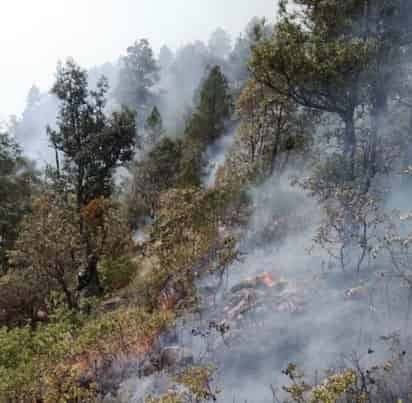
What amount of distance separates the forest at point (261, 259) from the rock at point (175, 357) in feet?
0.08

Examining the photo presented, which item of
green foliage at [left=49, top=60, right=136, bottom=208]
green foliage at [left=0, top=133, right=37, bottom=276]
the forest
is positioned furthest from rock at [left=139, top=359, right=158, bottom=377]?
green foliage at [left=49, top=60, right=136, bottom=208]

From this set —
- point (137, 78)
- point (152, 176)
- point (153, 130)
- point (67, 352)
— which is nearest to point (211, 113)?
point (153, 130)

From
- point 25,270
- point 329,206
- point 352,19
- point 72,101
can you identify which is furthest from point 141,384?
point 72,101

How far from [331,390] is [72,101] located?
1512 cm

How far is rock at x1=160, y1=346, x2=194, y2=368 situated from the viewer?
645 centimetres

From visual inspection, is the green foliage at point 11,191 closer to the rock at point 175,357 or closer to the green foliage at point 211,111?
the rock at point 175,357

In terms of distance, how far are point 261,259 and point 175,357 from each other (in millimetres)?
4472

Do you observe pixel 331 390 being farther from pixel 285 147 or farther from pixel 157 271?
pixel 285 147

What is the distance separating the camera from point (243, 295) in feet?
26.5

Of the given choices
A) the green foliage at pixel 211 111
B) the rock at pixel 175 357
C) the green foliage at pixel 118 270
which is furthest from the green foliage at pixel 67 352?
the green foliage at pixel 211 111

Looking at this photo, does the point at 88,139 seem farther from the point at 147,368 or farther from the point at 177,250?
the point at 147,368

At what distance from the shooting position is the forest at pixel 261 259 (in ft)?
18.8

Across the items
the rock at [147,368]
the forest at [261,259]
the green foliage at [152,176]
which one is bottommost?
the rock at [147,368]

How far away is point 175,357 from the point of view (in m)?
6.56
